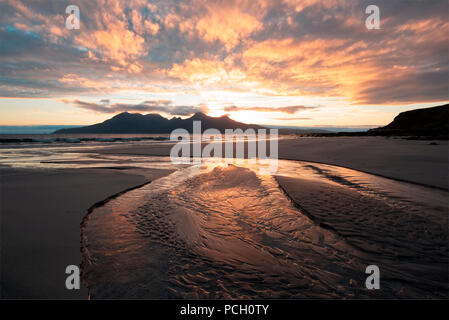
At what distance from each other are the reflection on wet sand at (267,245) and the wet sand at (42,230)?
1.06ft

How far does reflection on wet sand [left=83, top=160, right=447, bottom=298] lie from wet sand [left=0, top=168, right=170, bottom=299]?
1.06 ft

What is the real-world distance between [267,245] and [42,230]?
Result: 4.56m

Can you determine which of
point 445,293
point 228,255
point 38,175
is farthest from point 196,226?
point 38,175

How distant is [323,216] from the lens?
203 inches

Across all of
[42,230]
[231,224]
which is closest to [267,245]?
[231,224]

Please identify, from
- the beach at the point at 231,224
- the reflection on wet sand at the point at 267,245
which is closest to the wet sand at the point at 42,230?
the beach at the point at 231,224

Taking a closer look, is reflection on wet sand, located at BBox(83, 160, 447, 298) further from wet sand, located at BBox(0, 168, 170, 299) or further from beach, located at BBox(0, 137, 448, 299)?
wet sand, located at BBox(0, 168, 170, 299)

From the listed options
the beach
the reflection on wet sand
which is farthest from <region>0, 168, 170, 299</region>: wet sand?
the reflection on wet sand

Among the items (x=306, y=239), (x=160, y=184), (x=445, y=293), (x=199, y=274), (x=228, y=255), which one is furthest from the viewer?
(x=160, y=184)

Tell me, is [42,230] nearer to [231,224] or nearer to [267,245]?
[231,224]

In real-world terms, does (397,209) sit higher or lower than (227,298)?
higher
